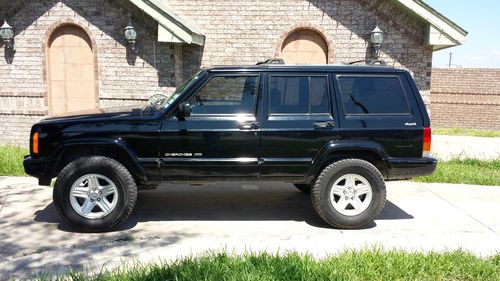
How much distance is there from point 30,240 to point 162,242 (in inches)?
55.8

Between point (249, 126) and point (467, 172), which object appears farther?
point (467, 172)

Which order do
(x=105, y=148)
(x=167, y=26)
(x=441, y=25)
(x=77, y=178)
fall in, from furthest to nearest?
(x=441, y=25)
(x=167, y=26)
(x=105, y=148)
(x=77, y=178)

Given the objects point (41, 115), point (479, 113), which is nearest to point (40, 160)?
point (41, 115)

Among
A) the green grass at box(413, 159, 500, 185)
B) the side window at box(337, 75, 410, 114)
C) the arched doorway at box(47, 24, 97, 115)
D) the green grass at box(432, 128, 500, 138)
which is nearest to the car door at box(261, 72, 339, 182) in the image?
the side window at box(337, 75, 410, 114)

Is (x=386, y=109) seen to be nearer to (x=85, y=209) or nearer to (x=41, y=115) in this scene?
(x=85, y=209)

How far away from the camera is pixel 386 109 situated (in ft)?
17.5

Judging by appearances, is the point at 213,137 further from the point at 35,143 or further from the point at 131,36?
the point at 131,36

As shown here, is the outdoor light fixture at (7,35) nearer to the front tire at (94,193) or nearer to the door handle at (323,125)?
the front tire at (94,193)

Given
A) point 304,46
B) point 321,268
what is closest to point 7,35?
point 304,46

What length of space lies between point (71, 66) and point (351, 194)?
25.9 feet

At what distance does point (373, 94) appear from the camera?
211 inches

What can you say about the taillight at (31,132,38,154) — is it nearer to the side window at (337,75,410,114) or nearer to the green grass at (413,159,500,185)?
the side window at (337,75,410,114)

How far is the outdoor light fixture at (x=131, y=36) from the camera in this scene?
384 inches

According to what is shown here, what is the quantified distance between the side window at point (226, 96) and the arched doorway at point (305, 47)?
5365mm
